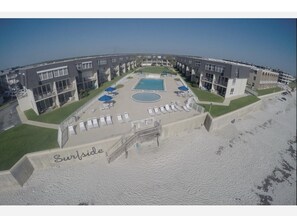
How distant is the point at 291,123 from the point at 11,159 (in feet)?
128

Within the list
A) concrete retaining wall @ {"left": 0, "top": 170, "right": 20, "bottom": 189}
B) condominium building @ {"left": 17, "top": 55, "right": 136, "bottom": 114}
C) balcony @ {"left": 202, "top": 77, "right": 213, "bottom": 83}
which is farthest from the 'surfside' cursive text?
→ balcony @ {"left": 202, "top": 77, "right": 213, "bottom": 83}

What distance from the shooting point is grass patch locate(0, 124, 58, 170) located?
560 inches

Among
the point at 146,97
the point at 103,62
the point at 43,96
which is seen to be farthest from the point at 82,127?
the point at 103,62

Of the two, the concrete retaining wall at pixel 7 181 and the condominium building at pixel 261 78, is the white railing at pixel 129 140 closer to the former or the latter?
the concrete retaining wall at pixel 7 181

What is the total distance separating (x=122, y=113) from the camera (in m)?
22.7

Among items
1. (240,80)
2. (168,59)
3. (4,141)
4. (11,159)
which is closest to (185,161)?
(11,159)

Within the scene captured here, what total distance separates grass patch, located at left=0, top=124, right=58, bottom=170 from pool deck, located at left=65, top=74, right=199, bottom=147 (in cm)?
222

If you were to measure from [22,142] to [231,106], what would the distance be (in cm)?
2861

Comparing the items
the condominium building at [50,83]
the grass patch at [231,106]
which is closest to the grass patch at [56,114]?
the condominium building at [50,83]

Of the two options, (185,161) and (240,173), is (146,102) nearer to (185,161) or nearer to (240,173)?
(185,161)

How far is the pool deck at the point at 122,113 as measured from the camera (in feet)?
56.8

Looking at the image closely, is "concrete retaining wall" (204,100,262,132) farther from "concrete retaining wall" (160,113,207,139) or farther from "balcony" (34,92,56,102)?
"balcony" (34,92,56,102)

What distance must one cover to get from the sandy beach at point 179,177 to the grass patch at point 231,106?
4400 millimetres

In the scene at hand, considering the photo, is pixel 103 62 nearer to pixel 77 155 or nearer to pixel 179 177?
→ pixel 77 155
